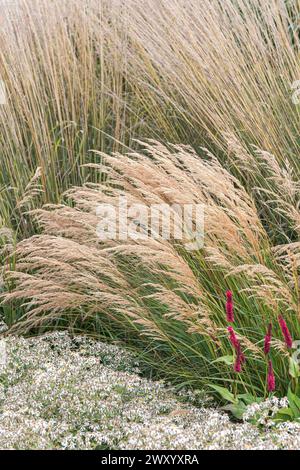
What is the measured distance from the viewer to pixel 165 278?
13.6 feet

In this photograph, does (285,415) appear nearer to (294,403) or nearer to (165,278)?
(294,403)

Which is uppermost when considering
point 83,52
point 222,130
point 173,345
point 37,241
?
point 83,52

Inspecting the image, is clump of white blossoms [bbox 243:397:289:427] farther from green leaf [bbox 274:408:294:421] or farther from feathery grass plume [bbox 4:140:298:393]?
feathery grass plume [bbox 4:140:298:393]

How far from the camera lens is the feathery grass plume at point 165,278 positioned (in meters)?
3.67

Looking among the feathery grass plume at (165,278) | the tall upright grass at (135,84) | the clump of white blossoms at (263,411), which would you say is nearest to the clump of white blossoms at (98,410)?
the clump of white blossoms at (263,411)

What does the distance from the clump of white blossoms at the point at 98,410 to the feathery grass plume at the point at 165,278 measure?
185 mm

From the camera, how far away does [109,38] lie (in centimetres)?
527

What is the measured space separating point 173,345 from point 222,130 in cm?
124

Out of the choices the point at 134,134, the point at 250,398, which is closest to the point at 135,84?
the point at 134,134

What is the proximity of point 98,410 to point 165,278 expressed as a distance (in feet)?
3.05

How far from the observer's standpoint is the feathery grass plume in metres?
3.67

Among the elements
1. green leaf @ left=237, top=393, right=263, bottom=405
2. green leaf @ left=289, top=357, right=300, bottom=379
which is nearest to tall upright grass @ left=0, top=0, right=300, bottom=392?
green leaf @ left=237, top=393, right=263, bottom=405
